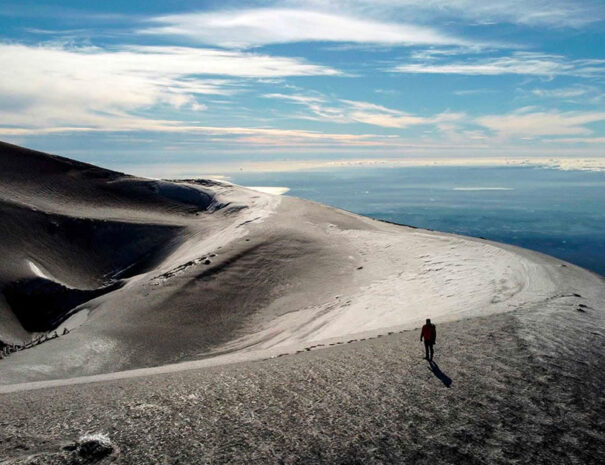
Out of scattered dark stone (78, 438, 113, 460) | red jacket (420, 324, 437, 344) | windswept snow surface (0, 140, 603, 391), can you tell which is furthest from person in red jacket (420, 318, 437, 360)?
scattered dark stone (78, 438, 113, 460)

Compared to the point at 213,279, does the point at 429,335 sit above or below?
above

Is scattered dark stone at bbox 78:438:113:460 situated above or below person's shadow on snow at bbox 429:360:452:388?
below

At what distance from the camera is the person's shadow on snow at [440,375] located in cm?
1181

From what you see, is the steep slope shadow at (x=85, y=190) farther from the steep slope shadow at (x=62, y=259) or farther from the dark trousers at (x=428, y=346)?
the dark trousers at (x=428, y=346)

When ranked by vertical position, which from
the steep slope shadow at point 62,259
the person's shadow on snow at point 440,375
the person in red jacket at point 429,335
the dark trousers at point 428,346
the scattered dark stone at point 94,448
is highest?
the person in red jacket at point 429,335

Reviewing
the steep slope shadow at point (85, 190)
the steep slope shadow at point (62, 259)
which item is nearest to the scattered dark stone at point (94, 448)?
the steep slope shadow at point (62, 259)

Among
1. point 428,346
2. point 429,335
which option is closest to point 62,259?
point 428,346

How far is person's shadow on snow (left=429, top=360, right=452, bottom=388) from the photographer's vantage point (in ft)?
38.7

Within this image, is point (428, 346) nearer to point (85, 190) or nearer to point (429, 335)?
point (429, 335)

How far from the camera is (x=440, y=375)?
12258 millimetres

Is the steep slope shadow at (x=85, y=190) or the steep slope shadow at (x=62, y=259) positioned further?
the steep slope shadow at (x=85, y=190)

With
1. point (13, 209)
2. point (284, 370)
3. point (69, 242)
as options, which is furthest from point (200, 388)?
point (13, 209)

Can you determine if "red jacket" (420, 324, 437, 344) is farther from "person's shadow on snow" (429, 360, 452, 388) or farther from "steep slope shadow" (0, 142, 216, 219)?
"steep slope shadow" (0, 142, 216, 219)

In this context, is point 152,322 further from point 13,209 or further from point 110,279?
point 13,209
